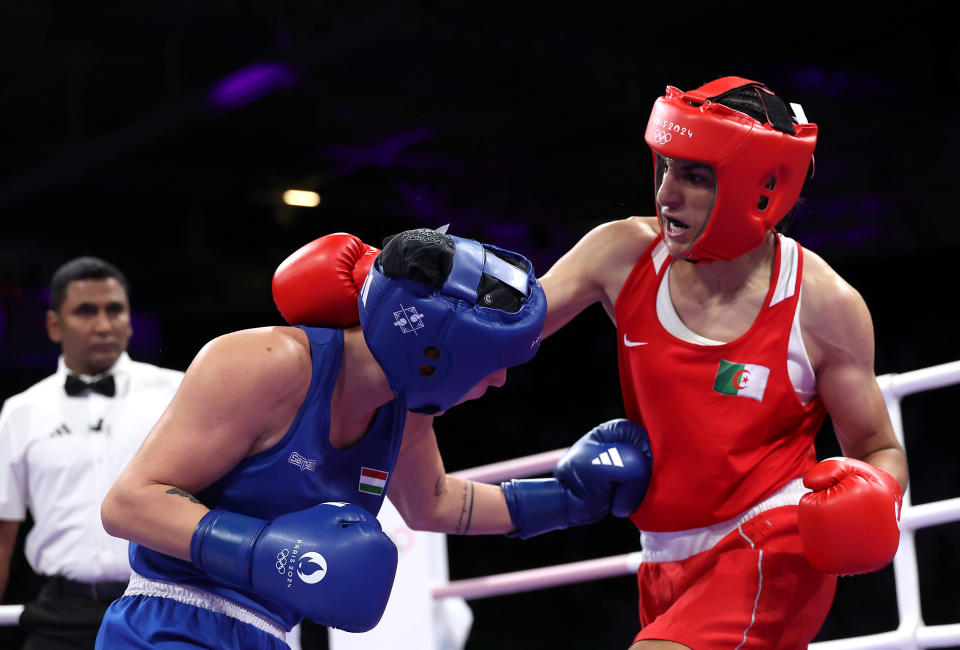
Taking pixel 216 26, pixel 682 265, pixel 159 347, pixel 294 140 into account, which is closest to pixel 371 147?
pixel 294 140

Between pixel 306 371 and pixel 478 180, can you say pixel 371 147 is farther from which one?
pixel 306 371

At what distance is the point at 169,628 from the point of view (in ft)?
5.78

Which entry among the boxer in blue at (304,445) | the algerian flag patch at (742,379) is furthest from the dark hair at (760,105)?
the boxer in blue at (304,445)

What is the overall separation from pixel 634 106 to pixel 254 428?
6.95 meters

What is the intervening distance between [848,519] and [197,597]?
1080 millimetres

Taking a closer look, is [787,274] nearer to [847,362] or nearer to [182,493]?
[847,362]

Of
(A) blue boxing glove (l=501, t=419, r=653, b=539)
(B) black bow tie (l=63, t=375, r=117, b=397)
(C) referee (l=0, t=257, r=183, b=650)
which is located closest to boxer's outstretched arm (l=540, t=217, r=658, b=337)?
(A) blue boxing glove (l=501, t=419, r=653, b=539)

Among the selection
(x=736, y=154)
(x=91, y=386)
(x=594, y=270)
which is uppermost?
(x=736, y=154)

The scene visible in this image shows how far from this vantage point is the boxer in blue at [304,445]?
5.48 ft

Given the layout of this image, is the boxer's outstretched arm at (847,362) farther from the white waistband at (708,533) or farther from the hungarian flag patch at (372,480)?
the hungarian flag patch at (372,480)

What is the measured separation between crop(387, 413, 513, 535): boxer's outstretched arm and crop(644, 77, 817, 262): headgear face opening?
624 millimetres

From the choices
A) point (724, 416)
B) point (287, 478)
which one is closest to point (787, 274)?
point (724, 416)

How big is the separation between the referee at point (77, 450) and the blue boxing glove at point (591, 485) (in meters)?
1.58

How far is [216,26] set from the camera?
7.30m
